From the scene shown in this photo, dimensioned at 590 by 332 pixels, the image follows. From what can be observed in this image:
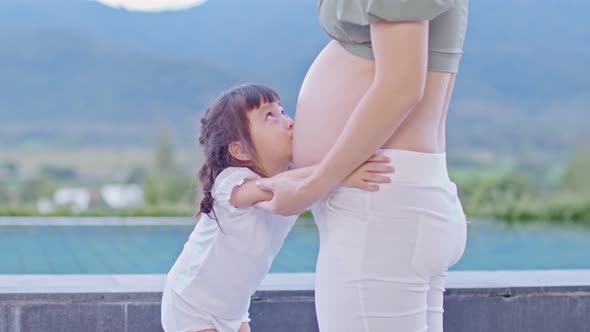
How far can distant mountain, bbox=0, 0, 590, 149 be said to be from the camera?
31156mm

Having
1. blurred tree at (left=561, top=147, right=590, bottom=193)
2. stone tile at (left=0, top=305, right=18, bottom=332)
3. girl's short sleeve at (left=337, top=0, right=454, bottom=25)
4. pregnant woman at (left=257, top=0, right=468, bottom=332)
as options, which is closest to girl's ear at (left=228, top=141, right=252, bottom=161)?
pregnant woman at (left=257, top=0, right=468, bottom=332)

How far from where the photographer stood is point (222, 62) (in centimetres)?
3528

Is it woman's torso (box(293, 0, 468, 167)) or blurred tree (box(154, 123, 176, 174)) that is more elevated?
woman's torso (box(293, 0, 468, 167))

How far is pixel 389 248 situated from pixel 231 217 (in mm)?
496

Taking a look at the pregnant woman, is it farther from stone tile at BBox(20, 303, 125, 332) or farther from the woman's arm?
stone tile at BBox(20, 303, 125, 332)

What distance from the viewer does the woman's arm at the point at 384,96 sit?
129 centimetres

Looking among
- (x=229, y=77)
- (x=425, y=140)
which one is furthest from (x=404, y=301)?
(x=229, y=77)

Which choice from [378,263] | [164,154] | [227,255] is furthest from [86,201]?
[378,263]

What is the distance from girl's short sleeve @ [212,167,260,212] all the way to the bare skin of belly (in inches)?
7.1

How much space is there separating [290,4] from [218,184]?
3723 centimetres

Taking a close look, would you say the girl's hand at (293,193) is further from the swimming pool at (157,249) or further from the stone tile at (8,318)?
the swimming pool at (157,249)

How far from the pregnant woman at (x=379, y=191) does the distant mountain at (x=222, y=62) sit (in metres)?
27.4

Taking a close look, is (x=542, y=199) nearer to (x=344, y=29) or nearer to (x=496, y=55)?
(x=344, y=29)

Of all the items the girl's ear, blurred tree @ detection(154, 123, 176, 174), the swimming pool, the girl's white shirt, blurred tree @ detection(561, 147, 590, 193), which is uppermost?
the girl's ear
